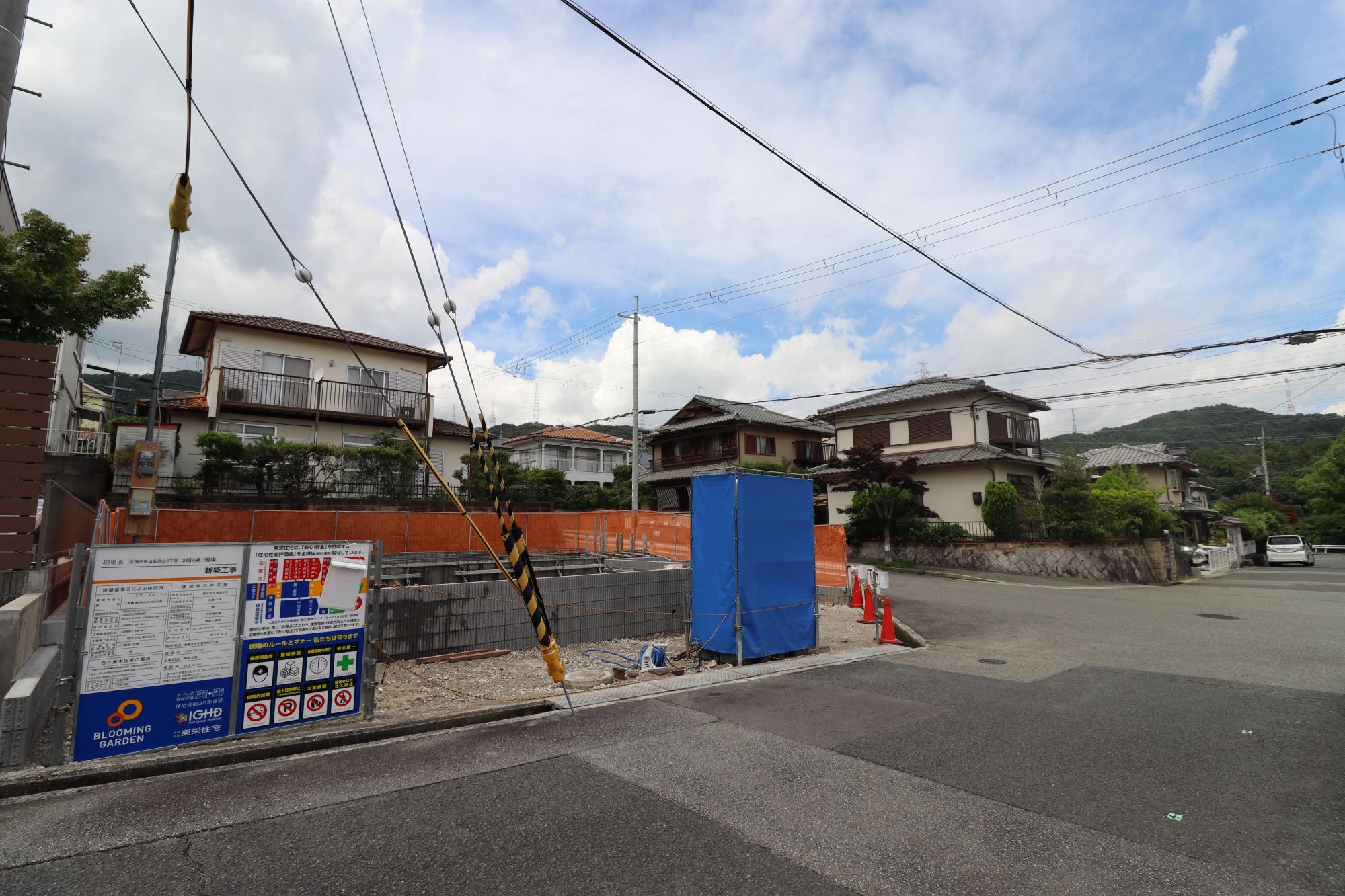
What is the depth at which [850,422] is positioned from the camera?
113ft

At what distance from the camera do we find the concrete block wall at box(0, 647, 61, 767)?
14.6 ft

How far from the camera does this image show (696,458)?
3922 cm

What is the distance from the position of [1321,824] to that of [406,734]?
A: 6.74 metres

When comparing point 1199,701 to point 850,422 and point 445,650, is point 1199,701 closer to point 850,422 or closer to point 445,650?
point 445,650

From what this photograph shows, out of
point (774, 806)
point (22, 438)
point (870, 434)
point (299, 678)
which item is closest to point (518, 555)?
point (299, 678)

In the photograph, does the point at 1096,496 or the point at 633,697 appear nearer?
the point at 633,697

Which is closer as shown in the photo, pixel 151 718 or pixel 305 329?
pixel 151 718

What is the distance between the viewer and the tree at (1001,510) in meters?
24.3

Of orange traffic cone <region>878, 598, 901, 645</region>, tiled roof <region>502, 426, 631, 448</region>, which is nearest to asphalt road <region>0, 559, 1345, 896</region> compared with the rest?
orange traffic cone <region>878, 598, 901, 645</region>

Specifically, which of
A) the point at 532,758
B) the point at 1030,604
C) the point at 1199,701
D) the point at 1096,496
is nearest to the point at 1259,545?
the point at 1096,496

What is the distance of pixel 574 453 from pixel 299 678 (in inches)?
1636

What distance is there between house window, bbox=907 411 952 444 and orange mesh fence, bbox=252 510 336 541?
26.8 metres

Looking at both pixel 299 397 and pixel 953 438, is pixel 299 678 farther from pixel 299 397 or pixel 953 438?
pixel 953 438

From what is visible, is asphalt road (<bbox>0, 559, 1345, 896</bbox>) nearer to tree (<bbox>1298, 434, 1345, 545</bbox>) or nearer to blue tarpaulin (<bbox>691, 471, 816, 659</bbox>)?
blue tarpaulin (<bbox>691, 471, 816, 659</bbox>)
